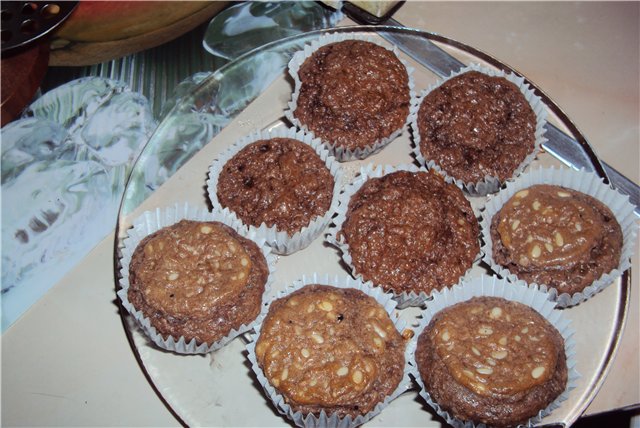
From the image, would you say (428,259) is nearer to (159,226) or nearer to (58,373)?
(159,226)

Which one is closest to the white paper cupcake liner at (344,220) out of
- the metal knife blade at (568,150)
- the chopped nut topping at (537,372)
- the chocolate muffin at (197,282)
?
the chocolate muffin at (197,282)

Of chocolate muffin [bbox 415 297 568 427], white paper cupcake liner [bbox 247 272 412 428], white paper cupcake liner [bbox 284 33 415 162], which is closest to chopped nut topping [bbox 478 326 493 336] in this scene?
chocolate muffin [bbox 415 297 568 427]

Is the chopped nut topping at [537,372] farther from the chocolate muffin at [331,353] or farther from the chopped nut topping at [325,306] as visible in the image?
the chopped nut topping at [325,306]

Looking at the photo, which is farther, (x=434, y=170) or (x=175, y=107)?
(x=175, y=107)

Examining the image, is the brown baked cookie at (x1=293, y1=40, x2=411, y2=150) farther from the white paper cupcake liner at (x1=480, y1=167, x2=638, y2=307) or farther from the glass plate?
the white paper cupcake liner at (x1=480, y1=167, x2=638, y2=307)

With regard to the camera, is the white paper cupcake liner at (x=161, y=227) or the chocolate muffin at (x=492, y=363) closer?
the chocolate muffin at (x=492, y=363)

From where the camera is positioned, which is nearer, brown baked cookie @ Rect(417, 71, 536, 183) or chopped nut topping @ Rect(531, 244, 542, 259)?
chopped nut topping @ Rect(531, 244, 542, 259)

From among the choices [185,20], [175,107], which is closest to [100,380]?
[175,107]
